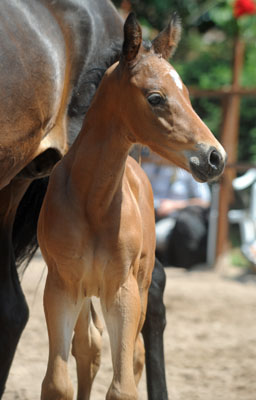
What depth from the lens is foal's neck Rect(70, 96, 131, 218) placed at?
2.68m

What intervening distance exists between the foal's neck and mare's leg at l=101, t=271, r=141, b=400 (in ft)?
0.96

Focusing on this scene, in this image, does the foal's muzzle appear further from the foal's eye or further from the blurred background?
the blurred background

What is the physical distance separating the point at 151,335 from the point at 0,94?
1242mm

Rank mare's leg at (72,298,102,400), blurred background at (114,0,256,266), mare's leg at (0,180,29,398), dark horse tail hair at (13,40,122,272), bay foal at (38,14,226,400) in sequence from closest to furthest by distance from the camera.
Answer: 1. bay foal at (38,14,226,400)
2. mare's leg at (72,298,102,400)
3. dark horse tail hair at (13,40,122,272)
4. mare's leg at (0,180,29,398)
5. blurred background at (114,0,256,266)

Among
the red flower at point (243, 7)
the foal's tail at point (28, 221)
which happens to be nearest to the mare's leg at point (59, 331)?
the foal's tail at point (28, 221)

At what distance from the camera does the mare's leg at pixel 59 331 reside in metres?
2.64

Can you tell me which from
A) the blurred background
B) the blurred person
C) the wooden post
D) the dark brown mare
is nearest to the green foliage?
the blurred background

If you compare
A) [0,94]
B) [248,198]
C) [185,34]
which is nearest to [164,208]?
[248,198]

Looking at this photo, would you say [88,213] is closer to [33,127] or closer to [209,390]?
[33,127]

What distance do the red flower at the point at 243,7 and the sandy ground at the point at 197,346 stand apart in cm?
265

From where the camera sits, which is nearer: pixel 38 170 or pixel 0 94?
pixel 0 94

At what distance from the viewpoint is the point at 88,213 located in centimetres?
271

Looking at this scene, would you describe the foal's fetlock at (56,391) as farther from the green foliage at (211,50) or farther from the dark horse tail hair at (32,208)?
the green foliage at (211,50)

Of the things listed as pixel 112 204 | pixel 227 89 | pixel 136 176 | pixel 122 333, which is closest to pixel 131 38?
pixel 112 204
